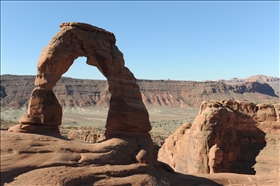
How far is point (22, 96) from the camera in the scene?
11644 cm

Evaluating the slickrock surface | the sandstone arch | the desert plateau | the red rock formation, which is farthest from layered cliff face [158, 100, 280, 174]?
the sandstone arch

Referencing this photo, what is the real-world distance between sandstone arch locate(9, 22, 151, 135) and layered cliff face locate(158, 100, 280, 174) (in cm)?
776

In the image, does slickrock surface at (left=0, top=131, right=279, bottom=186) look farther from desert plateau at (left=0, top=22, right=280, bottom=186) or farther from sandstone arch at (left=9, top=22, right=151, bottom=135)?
sandstone arch at (left=9, top=22, right=151, bottom=135)

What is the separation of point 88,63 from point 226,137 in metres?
13.0

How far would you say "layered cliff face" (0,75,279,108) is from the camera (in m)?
119

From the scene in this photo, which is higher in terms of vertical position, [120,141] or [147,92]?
[147,92]

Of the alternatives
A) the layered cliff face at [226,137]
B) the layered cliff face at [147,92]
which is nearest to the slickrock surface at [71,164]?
the layered cliff face at [226,137]

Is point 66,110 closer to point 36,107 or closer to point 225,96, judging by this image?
point 225,96

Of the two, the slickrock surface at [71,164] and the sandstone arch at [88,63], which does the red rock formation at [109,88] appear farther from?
the slickrock surface at [71,164]

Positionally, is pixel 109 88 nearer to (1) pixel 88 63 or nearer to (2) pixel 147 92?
(1) pixel 88 63

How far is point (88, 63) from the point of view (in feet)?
47.0

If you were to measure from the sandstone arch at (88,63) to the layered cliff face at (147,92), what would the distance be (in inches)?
4187

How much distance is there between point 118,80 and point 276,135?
14920 mm

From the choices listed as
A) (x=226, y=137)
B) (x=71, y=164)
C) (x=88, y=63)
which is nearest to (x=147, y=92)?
(x=226, y=137)
